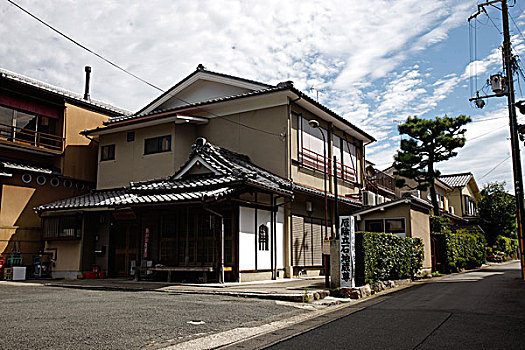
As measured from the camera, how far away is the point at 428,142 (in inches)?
1101

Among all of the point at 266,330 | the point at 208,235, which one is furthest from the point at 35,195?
the point at 266,330

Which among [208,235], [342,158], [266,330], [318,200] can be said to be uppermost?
[342,158]

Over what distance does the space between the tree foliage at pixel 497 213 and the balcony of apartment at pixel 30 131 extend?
34.1m

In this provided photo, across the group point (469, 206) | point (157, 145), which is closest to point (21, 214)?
point (157, 145)

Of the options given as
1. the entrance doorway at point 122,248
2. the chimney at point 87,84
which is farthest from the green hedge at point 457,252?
the chimney at point 87,84

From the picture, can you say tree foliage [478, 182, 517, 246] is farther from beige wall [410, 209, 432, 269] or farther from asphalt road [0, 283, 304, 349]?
asphalt road [0, 283, 304, 349]

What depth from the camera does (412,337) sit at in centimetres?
692

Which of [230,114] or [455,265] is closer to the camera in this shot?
[230,114]

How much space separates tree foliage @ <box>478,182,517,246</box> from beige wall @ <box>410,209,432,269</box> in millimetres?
18897

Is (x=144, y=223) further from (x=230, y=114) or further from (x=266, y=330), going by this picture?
(x=266, y=330)

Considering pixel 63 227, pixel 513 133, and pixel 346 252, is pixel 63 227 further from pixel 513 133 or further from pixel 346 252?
pixel 513 133

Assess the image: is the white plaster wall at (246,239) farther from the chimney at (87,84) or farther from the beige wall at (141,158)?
the chimney at (87,84)

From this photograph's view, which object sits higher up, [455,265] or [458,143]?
[458,143]

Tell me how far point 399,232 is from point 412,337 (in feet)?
50.2
